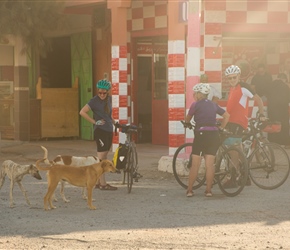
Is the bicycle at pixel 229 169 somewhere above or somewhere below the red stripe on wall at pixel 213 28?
below

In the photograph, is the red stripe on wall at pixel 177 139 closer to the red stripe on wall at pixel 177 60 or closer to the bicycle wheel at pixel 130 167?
the red stripe on wall at pixel 177 60

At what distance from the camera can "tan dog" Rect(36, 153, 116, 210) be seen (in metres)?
10.4

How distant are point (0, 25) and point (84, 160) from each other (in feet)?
23.8

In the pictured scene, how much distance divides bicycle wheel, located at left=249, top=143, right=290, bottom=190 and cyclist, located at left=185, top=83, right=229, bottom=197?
72cm

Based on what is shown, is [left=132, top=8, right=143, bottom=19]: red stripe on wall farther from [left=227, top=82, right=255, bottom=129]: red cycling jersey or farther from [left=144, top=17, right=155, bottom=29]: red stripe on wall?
[left=227, top=82, right=255, bottom=129]: red cycling jersey

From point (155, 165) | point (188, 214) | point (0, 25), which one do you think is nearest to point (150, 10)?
point (0, 25)

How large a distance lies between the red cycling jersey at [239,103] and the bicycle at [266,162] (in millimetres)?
198

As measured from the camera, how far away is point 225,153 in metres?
11.6

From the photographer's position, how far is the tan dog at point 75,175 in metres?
10.4

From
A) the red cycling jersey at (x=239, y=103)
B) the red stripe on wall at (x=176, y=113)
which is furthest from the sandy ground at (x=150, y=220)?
the red stripe on wall at (x=176, y=113)

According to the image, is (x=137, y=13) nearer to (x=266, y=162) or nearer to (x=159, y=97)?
(x=159, y=97)

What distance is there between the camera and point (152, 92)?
18938 millimetres

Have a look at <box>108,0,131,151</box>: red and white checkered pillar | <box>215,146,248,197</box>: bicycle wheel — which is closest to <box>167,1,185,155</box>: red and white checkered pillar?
<box>108,0,131,151</box>: red and white checkered pillar

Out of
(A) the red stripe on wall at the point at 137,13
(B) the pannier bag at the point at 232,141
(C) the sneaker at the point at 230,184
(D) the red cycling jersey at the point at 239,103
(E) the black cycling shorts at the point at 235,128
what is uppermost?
(A) the red stripe on wall at the point at 137,13
